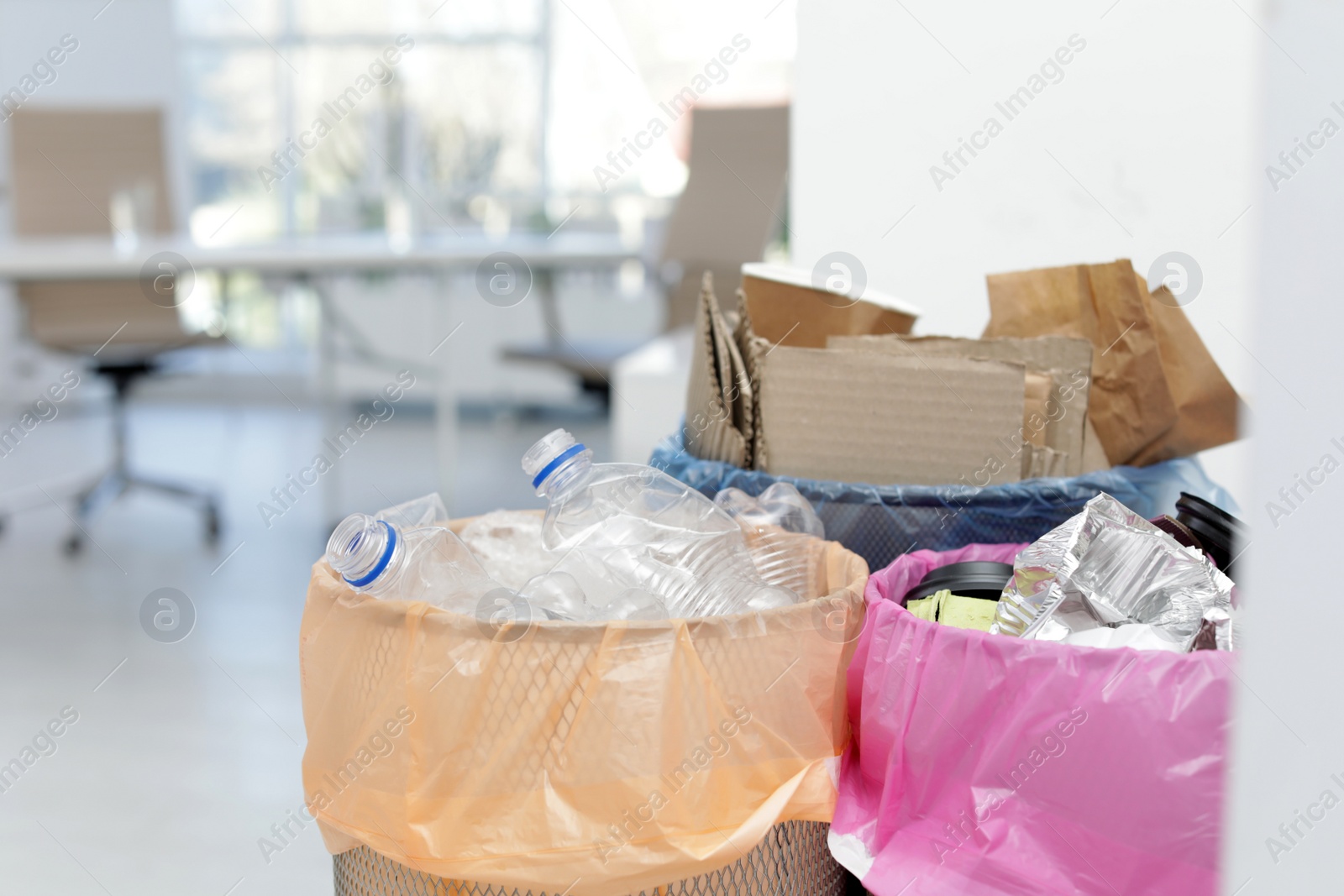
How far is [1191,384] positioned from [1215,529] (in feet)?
0.76

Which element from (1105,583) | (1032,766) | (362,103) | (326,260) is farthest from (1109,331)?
(362,103)

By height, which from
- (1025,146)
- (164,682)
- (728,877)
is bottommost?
(164,682)

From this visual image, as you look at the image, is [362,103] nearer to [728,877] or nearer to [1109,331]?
[1109,331]

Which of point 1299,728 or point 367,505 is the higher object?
point 1299,728

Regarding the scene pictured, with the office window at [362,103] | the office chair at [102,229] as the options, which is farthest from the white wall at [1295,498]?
the office window at [362,103]

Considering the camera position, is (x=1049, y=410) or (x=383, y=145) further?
(x=383, y=145)

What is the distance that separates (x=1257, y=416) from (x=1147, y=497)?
2.27 ft

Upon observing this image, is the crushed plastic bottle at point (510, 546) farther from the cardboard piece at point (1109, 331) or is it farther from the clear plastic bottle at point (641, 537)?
the cardboard piece at point (1109, 331)

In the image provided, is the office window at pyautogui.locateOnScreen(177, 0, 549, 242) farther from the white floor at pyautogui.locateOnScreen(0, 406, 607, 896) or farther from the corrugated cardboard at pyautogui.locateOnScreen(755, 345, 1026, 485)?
the corrugated cardboard at pyautogui.locateOnScreen(755, 345, 1026, 485)

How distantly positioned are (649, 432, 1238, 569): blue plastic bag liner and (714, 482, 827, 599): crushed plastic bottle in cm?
3

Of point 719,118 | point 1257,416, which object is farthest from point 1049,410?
point 719,118

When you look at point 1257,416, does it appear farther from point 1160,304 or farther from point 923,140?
point 923,140

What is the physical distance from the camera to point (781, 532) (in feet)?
3.20

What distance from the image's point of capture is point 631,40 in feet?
15.4
